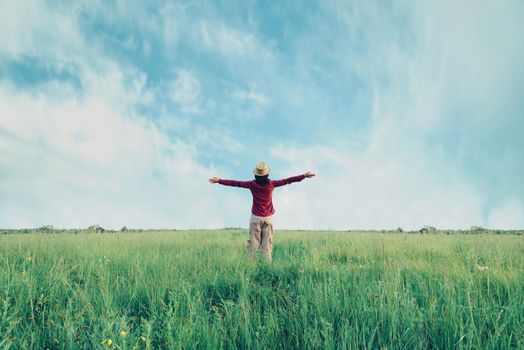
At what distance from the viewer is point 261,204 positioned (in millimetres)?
8125

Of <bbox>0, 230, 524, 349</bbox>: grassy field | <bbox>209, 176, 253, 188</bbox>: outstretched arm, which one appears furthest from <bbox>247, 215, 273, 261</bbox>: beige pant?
<bbox>0, 230, 524, 349</bbox>: grassy field

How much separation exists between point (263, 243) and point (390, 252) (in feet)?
10.2

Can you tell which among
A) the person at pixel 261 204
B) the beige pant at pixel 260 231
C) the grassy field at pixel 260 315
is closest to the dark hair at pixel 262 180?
the person at pixel 261 204

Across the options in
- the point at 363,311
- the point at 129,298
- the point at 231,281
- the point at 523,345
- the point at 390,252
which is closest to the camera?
the point at 523,345

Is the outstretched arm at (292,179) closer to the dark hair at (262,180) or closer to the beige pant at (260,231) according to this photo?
the dark hair at (262,180)

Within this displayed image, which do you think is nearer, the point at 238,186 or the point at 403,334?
the point at 403,334

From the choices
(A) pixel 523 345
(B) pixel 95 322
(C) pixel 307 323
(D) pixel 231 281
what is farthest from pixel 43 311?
(A) pixel 523 345

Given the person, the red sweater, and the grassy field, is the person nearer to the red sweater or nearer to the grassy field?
the red sweater

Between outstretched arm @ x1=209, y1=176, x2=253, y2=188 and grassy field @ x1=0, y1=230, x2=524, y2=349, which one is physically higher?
outstretched arm @ x1=209, y1=176, x2=253, y2=188

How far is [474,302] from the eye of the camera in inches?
143

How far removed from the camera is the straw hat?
799 cm

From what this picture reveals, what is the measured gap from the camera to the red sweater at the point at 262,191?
26.6 feet

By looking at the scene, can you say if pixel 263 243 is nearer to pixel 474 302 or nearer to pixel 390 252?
pixel 390 252

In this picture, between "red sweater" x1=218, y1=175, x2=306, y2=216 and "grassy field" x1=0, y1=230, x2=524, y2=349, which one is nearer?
"grassy field" x1=0, y1=230, x2=524, y2=349
